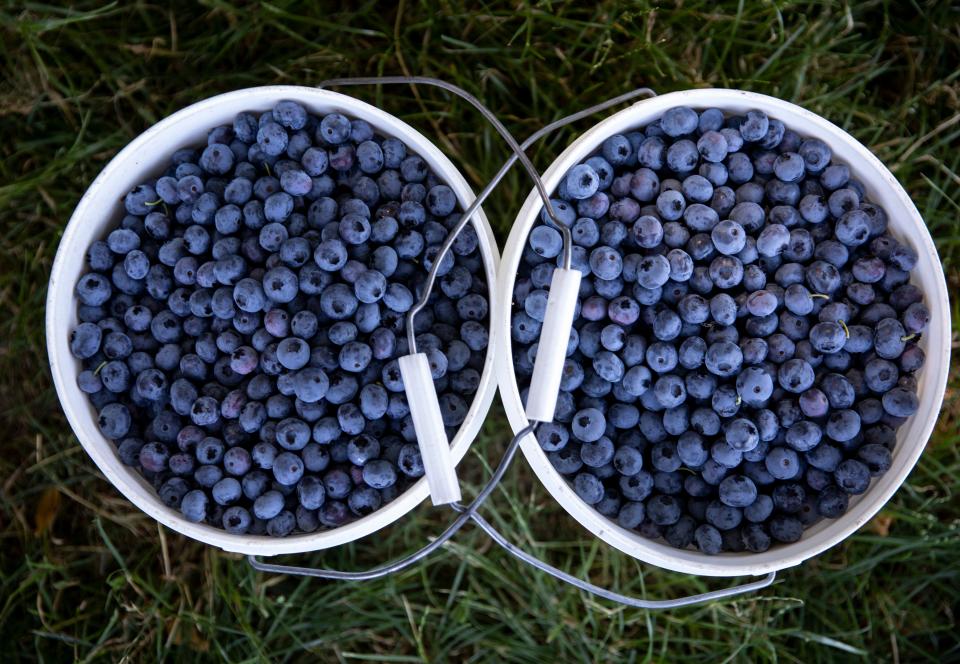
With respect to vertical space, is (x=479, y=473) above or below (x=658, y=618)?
above

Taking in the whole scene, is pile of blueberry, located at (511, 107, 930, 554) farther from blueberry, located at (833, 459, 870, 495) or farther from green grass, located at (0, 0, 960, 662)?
green grass, located at (0, 0, 960, 662)

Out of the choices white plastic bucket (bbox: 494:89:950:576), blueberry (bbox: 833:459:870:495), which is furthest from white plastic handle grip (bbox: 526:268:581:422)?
blueberry (bbox: 833:459:870:495)

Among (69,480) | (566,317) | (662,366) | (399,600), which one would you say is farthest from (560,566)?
(69,480)

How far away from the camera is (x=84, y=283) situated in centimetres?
133

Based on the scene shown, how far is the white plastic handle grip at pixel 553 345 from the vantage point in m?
1.11

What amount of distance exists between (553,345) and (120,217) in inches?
33.1

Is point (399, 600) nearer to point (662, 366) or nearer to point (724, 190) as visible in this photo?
point (662, 366)

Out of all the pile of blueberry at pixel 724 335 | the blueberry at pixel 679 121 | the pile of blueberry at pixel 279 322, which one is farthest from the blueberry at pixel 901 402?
the pile of blueberry at pixel 279 322

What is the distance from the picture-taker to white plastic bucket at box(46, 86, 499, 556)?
125cm

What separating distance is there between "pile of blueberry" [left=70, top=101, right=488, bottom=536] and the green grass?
0.40 m

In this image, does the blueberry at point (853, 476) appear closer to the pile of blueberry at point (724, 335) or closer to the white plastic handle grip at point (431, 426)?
the pile of blueberry at point (724, 335)

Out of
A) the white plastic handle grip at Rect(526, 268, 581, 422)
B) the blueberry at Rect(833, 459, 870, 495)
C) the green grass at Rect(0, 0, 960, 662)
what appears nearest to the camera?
the white plastic handle grip at Rect(526, 268, 581, 422)

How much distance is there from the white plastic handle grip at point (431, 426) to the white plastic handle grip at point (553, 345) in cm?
14

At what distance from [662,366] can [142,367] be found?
85cm
